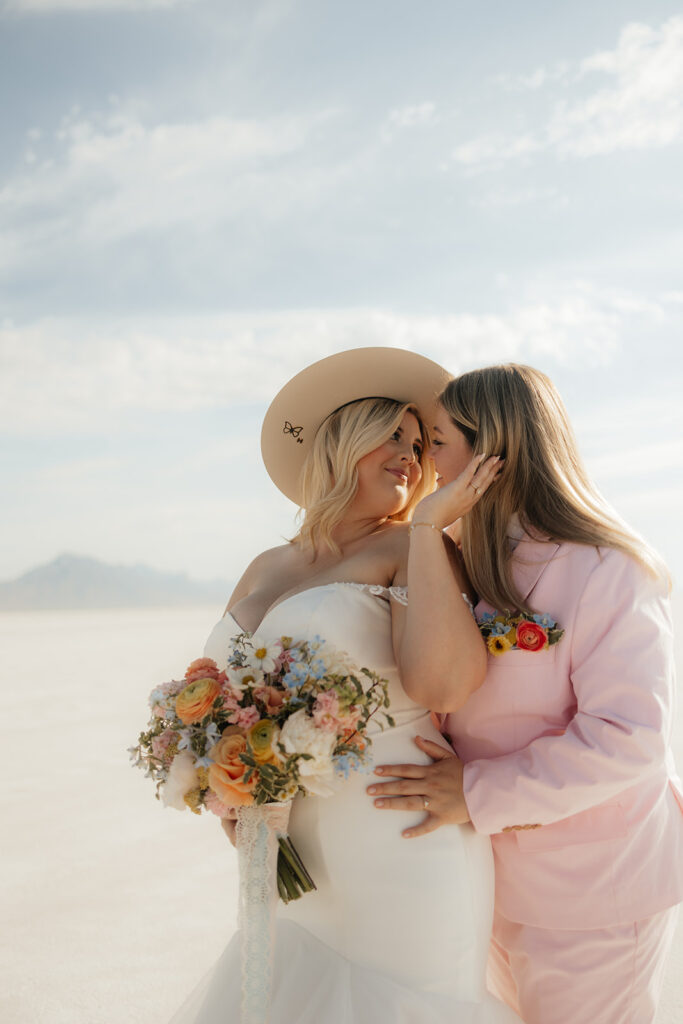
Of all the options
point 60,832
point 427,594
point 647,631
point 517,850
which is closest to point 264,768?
point 427,594

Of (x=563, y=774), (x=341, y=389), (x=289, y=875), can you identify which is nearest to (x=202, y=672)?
(x=289, y=875)

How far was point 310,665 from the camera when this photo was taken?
8.50ft

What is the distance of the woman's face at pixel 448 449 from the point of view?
3279 mm

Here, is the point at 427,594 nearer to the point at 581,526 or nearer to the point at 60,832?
the point at 581,526

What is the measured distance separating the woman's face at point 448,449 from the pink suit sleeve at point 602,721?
2.25ft

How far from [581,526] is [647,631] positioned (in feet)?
1.42

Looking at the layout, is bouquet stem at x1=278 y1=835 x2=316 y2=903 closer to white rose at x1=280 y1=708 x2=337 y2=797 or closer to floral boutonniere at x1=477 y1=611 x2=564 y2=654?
white rose at x1=280 y1=708 x2=337 y2=797

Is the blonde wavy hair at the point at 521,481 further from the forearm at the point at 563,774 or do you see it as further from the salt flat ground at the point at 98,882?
the salt flat ground at the point at 98,882

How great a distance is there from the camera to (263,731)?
2453mm

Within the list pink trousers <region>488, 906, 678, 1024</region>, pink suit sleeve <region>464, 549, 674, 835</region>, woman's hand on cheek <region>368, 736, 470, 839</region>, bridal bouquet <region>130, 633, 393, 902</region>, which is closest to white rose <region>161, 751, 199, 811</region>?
bridal bouquet <region>130, 633, 393, 902</region>

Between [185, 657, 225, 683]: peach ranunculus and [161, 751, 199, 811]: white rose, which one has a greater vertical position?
[185, 657, 225, 683]: peach ranunculus

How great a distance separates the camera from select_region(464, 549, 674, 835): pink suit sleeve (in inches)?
106

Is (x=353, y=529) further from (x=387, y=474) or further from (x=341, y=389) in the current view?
(x=341, y=389)

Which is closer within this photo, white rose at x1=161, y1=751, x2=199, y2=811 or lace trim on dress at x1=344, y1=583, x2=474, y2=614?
white rose at x1=161, y1=751, x2=199, y2=811
